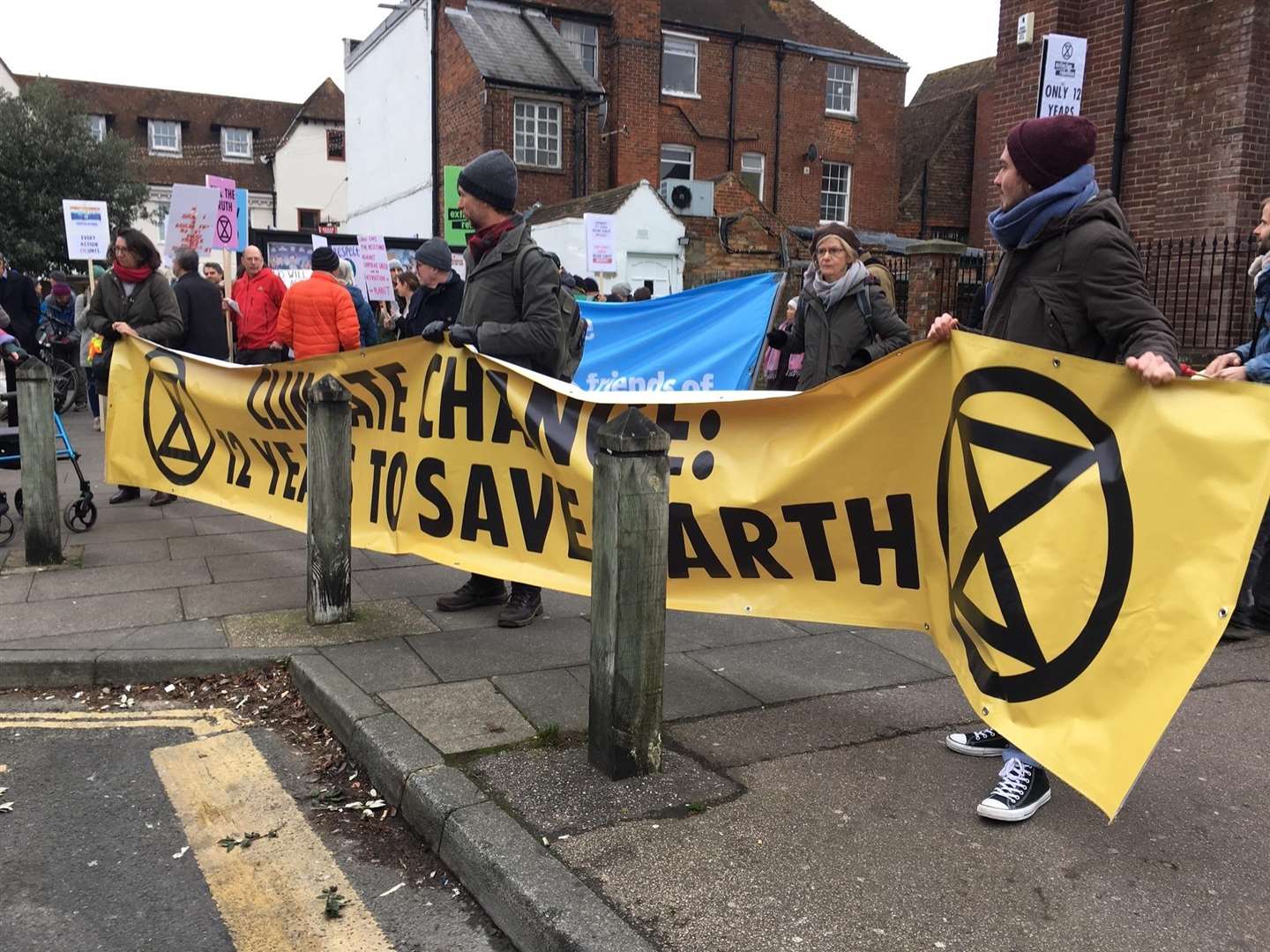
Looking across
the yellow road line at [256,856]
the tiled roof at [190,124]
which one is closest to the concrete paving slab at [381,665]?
the yellow road line at [256,856]

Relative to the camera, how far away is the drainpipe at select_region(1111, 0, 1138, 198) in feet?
39.4

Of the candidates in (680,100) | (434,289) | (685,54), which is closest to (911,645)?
(434,289)

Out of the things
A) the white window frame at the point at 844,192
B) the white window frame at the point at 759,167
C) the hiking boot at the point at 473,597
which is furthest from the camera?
the white window frame at the point at 844,192

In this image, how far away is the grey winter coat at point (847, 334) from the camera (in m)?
5.15

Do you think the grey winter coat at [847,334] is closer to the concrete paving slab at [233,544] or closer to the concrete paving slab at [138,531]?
the concrete paving slab at [233,544]

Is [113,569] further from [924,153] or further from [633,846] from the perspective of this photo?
[924,153]

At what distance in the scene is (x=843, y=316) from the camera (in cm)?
518

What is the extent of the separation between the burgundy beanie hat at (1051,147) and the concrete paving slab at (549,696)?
2.32 metres

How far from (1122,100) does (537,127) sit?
18320 millimetres

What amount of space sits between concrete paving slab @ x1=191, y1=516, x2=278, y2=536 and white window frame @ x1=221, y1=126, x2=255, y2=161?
164ft

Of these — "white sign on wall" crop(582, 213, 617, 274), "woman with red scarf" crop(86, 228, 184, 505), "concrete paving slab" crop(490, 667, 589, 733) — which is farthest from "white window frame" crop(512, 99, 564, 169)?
"concrete paving slab" crop(490, 667, 589, 733)

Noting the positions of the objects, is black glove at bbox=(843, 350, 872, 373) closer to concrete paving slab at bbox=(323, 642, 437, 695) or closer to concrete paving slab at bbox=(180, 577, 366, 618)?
concrete paving slab at bbox=(323, 642, 437, 695)

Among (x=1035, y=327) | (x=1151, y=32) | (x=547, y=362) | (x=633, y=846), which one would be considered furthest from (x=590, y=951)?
(x=1151, y=32)

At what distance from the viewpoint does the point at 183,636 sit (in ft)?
15.4
